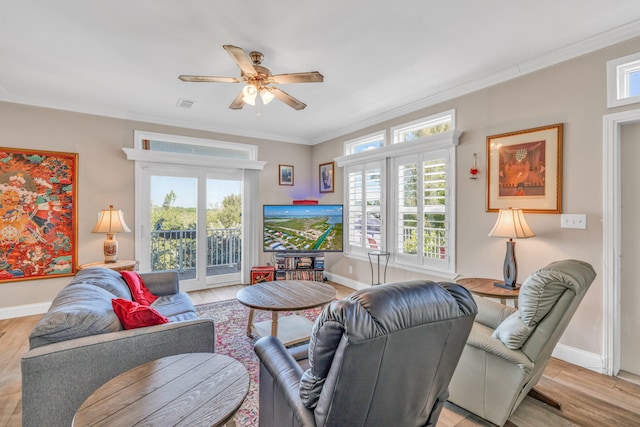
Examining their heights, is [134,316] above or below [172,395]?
above

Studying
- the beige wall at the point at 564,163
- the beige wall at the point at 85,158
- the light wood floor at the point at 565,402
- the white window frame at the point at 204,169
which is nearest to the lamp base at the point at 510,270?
the beige wall at the point at 564,163

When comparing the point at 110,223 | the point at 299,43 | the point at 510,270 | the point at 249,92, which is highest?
the point at 299,43

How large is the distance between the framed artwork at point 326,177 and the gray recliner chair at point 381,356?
14.0 ft

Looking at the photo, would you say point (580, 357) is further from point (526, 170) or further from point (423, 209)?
point (423, 209)

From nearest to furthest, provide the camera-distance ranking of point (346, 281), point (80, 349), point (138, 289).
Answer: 1. point (80, 349)
2. point (138, 289)
3. point (346, 281)

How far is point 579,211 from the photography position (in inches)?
99.3

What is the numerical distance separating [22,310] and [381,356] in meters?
4.71

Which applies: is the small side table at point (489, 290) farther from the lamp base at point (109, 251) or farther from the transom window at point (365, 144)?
the lamp base at point (109, 251)

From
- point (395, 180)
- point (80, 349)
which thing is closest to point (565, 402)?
point (395, 180)

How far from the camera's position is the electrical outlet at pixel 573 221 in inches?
97.9

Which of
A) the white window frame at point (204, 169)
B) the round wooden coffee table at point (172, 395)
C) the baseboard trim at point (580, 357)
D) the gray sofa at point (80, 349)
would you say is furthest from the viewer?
the white window frame at point (204, 169)

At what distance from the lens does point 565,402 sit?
2062mm

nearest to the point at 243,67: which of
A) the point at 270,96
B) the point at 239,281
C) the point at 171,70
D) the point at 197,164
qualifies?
the point at 270,96

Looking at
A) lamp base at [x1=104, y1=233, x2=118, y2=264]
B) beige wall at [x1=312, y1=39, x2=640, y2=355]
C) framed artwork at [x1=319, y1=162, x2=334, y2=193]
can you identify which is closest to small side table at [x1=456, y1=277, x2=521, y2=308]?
beige wall at [x1=312, y1=39, x2=640, y2=355]
